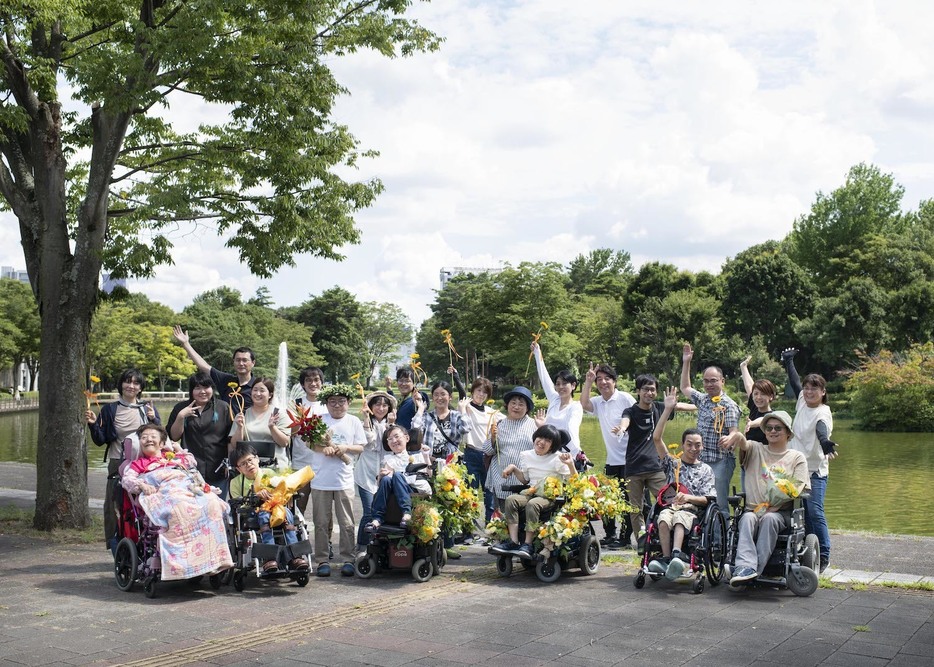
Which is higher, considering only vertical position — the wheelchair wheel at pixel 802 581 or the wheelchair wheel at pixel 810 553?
the wheelchair wheel at pixel 810 553

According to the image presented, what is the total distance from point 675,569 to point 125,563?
14.0 ft

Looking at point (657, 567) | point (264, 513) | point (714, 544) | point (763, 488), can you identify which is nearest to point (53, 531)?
point (264, 513)

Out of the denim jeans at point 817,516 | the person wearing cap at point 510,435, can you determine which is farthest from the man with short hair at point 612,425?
the denim jeans at point 817,516

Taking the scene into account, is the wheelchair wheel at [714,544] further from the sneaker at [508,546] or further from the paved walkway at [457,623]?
the sneaker at [508,546]

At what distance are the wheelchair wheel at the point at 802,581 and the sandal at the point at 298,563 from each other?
367cm

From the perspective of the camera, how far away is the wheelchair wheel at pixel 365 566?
7.59m

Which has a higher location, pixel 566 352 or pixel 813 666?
pixel 566 352

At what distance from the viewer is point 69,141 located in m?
11.3

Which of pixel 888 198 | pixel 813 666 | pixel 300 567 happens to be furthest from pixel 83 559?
pixel 888 198

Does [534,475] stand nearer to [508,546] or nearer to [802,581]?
[508,546]

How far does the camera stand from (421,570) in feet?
24.6

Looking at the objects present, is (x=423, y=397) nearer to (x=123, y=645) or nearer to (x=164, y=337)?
(x=123, y=645)

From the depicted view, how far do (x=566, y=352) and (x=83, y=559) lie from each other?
1487 inches

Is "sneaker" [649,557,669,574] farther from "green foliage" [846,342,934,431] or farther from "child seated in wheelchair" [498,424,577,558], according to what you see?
"green foliage" [846,342,934,431]
